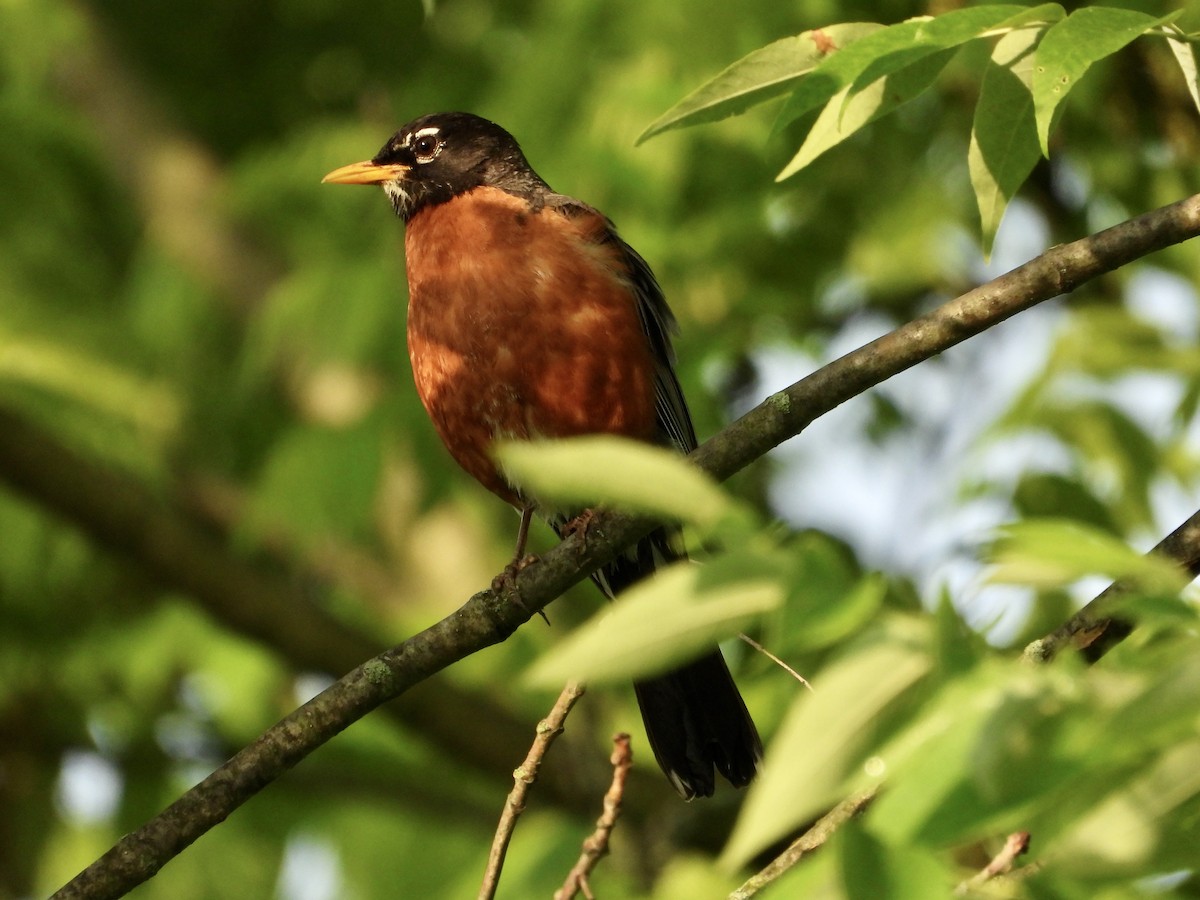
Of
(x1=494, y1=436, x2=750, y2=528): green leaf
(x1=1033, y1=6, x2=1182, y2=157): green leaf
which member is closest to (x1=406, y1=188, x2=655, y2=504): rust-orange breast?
(x1=1033, y1=6, x2=1182, y2=157): green leaf

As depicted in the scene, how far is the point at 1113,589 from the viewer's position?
206 centimetres

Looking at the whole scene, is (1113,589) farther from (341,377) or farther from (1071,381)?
(341,377)

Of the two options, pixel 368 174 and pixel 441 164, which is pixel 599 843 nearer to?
pixel 441 164

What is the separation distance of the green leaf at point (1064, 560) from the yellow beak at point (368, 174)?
4.45 m

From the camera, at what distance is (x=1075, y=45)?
211 cm

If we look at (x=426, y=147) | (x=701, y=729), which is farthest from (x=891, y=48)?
(x=426, y=147)

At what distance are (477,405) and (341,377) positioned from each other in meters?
3.92

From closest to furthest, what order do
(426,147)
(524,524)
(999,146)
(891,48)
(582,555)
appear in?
(891,48) < (999,146) < (582,555) < (524,524) < (426,147)

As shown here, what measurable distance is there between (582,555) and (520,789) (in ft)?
1.68

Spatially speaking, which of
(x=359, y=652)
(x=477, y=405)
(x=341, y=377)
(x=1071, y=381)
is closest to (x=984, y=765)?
(x=477, y=405)

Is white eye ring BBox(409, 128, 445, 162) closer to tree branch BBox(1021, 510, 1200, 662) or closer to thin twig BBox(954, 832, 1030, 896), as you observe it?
tree branch BBox(1021, 510, 1200, 662)

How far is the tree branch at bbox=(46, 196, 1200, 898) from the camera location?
265 cm

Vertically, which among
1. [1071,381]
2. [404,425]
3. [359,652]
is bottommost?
[1071,381]

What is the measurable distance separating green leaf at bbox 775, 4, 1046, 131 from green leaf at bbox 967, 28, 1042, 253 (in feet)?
0.76
